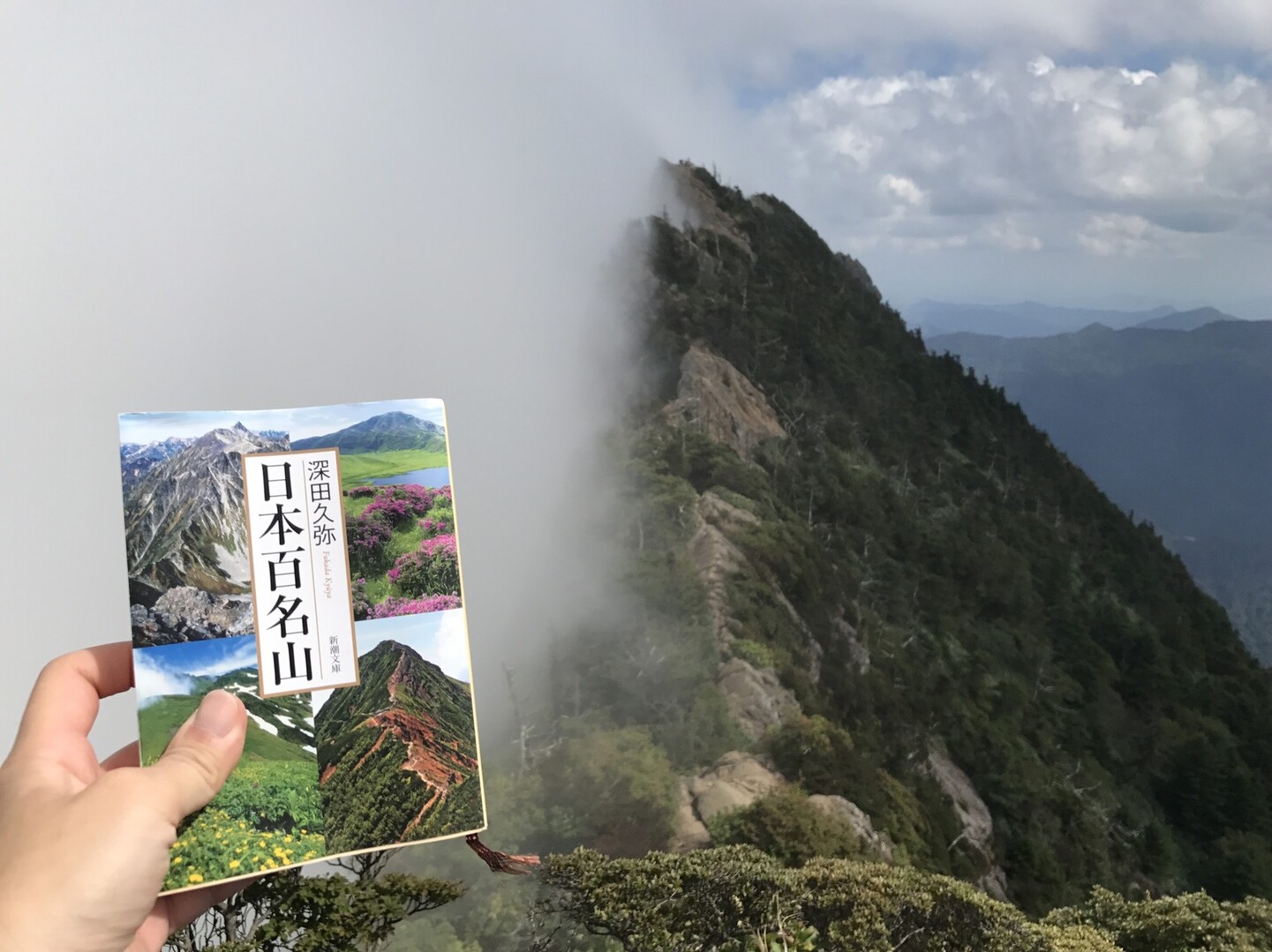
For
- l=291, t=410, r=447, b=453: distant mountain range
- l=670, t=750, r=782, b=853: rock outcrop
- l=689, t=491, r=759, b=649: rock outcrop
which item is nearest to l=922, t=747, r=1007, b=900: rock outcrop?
l=670, t=750, r=782, b=853: rock outcrop

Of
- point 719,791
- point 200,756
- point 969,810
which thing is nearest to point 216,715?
point 200,756

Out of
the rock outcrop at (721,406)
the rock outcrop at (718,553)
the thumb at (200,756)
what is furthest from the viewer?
the rock outcrop at (721,406)

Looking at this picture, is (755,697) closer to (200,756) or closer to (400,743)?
(400,743)

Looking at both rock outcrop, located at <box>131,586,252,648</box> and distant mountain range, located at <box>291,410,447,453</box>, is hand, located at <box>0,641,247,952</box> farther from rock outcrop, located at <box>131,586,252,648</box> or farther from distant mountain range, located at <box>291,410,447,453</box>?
distant mountain range, located at <box>291,410,447,453</box>

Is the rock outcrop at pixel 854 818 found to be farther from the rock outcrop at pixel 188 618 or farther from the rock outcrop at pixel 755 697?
the rock outcrop at pixel 188 618

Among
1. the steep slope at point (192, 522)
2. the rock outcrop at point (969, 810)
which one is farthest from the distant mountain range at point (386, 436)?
the rock outcrop at point (969, 810)

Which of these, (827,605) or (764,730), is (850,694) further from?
(764,730)
